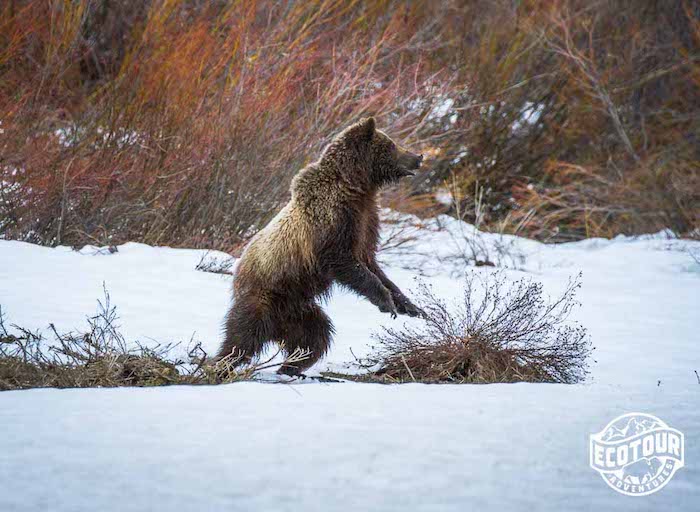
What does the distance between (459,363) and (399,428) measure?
1958mm

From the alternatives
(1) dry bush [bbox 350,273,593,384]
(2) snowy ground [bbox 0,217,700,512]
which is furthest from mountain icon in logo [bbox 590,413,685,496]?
(1) dry bush [bbox 350,273,593,384]

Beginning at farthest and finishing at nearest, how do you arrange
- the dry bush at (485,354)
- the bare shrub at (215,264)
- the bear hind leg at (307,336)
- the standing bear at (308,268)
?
the bare shrub at (215,264) < the bear hind leg at (307,336) < the standing bear at (308,268) < the dry bush at (485,354)

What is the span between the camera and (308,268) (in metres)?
5.97

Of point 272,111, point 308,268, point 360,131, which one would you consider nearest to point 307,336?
point 308,268

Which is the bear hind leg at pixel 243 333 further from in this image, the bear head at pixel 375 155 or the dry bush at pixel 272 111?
the dry bush at pixel 272 111

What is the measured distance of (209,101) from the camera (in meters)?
10.1

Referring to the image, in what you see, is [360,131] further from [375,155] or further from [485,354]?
[485,354]

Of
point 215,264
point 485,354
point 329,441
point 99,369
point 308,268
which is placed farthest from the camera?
point 215,264

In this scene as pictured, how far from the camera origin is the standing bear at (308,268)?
5867mm

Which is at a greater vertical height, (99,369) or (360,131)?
(360,131)

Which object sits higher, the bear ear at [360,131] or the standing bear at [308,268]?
the bear ear at [360,131]

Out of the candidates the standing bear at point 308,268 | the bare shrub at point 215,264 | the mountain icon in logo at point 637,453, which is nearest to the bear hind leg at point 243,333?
the standing bear at point 308,268

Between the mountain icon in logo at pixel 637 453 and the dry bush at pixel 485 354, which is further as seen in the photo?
the dry bush at pixel 485 354

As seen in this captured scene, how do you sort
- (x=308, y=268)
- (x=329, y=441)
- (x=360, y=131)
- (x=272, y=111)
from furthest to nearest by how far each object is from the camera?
1. (x=272, y=111)
2. (x=360, y=131)
3. (x=308, y=268)
4. (x=329, y=441)
